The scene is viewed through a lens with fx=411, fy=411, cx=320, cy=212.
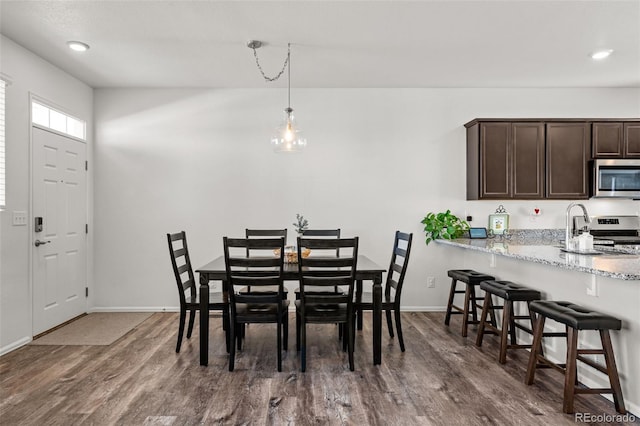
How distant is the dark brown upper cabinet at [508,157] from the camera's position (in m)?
4.69

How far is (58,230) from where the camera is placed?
4.25 meters

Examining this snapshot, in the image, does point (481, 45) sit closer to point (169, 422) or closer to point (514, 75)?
point (514, 75)

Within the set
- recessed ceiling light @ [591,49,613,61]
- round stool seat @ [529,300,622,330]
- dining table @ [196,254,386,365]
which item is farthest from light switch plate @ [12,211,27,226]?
recessed ceiling light @ [591,49,613,61]

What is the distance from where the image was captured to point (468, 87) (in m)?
5.02

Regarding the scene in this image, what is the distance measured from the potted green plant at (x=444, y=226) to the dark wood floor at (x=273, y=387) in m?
1.40

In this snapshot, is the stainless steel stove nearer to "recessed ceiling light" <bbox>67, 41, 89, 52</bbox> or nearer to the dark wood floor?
the dark wood floor

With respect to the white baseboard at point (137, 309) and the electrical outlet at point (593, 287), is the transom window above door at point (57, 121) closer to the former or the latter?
the white baseboard at point (137, 309)

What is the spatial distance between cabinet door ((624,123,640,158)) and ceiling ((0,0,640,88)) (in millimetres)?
554

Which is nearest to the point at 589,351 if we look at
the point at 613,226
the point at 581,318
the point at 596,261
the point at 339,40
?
the point at 581,318

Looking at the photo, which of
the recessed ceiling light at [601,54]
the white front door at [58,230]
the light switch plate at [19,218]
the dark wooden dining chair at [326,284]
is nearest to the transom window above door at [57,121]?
the white front door at [58,230]

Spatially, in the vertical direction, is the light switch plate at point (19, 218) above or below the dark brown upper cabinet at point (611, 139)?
below

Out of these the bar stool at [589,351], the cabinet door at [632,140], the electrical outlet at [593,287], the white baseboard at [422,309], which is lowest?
the white baseboard at [422,309]

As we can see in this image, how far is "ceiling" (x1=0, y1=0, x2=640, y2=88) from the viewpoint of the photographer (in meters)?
3.04

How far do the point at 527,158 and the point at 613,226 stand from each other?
1.43m
